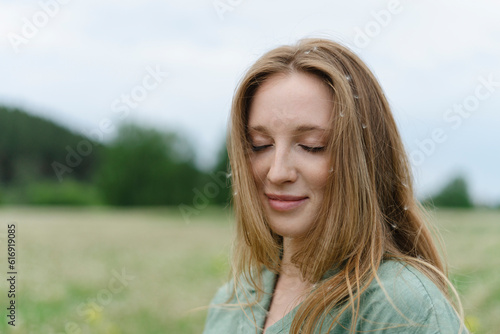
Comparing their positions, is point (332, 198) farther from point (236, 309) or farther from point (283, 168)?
point (236, 309)

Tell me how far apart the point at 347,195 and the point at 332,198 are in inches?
2.2

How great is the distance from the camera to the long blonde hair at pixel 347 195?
6.23 ft

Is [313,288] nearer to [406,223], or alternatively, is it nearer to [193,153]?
[406,223]

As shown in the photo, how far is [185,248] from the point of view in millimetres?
10219

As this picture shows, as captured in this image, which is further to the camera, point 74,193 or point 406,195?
point 74,193

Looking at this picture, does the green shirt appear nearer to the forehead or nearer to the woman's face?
the woman's face

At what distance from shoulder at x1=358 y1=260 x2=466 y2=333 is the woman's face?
1.13ft

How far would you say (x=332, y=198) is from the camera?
1.93 metres

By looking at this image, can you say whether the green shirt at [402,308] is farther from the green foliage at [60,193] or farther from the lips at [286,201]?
the green foliage at [60,193]

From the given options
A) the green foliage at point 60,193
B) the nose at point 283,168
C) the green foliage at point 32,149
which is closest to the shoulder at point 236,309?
the nose at point 283,168

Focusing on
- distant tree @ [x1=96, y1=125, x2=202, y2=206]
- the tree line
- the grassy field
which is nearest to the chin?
the grassy field

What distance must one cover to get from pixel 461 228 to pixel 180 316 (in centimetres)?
514

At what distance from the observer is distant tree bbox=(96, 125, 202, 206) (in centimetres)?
3798

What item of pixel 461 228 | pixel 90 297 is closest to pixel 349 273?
pixel 90 297
